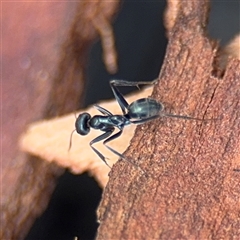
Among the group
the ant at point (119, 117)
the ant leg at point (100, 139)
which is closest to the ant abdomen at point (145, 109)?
the ant at point (119, 117)

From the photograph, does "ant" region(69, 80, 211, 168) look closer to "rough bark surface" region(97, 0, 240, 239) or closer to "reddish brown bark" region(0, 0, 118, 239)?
"rough bark surface" region(97, 0, 240, 239)

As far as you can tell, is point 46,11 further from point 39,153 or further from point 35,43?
point 39,153

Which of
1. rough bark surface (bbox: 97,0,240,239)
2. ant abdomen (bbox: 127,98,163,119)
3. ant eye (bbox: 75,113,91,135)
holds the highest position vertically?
ant eye (bbox: 75,113,91,135)

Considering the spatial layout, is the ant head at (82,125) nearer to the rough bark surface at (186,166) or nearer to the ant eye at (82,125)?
the ant eye at (82,125)

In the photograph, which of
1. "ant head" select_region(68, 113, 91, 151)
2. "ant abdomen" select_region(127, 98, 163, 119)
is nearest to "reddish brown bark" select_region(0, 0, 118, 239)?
"ant head" select_region(68, 113, 91, 151)

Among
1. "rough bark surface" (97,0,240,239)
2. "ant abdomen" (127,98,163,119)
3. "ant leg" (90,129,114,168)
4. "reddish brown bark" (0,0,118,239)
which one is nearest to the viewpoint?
"rough bark surface" (97,0,240,239)

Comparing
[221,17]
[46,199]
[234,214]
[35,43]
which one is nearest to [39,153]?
[46,199]

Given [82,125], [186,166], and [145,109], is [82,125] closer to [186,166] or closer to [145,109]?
[145,109]
